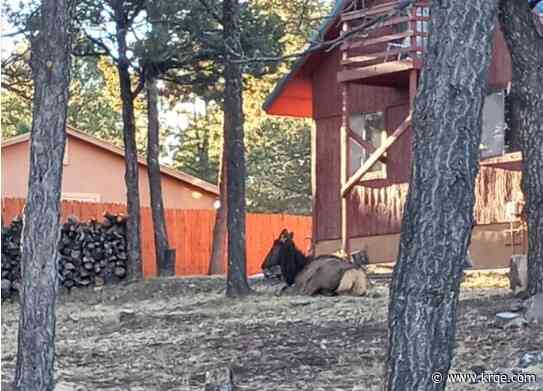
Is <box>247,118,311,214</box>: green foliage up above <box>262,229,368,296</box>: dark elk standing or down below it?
above

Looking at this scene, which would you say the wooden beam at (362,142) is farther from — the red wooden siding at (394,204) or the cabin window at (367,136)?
the red wooden siding at (394,204)

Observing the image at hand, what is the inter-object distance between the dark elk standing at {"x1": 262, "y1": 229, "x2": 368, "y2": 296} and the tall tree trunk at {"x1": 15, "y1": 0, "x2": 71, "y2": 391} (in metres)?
6.69

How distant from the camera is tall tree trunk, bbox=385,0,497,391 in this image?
4836 mm

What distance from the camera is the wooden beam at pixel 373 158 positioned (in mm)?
17750

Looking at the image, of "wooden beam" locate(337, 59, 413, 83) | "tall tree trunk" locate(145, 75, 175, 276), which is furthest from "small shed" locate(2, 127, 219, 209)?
"wooden beam" locate(337, 59, 413, 83)

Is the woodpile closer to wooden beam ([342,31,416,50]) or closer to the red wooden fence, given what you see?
the red wooden fence

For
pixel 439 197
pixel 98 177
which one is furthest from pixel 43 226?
pixel 98 177

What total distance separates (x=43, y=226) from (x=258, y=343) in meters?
3.33

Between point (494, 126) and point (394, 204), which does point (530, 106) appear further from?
point (394, 204)

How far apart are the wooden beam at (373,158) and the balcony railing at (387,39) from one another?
3.96 feet

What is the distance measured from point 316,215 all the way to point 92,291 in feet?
17.9

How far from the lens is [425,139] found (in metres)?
5.04

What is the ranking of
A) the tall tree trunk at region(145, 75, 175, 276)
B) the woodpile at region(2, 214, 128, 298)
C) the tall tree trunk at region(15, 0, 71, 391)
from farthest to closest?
the tall tree trunk at region(145, 75, 175, 276) → the woodpile at region(2, 214, 128, 298) → the tall tree trunk at region(15, 0, 71, 391)

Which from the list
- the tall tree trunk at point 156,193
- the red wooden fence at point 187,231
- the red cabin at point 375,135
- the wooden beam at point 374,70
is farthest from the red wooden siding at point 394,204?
the red wooden fence at point 187,231
